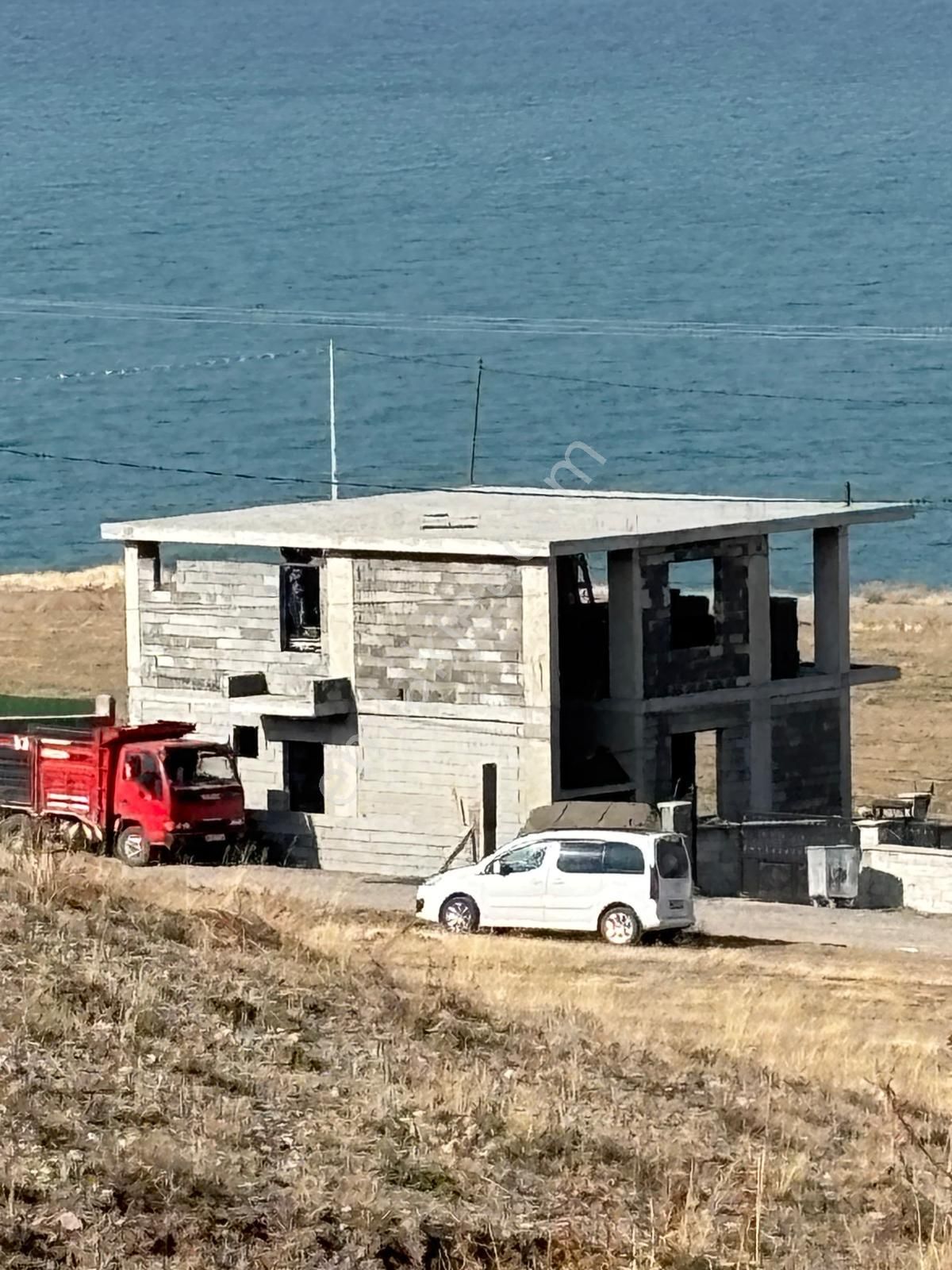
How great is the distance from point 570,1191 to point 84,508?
115989mm

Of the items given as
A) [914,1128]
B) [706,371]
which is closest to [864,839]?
[914,1128]

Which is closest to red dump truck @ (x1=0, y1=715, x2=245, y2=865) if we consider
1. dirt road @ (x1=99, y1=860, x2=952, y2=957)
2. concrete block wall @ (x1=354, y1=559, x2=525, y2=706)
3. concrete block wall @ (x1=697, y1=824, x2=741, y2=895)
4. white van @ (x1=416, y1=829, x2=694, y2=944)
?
dirt road @ (x1=99, y1=860, x2=952, y2=957)

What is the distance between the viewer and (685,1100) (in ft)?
54.7

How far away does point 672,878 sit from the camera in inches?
1287

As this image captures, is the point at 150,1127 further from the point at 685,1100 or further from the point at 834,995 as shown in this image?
the point at 834,995

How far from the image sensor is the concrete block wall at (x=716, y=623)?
40.4 meters

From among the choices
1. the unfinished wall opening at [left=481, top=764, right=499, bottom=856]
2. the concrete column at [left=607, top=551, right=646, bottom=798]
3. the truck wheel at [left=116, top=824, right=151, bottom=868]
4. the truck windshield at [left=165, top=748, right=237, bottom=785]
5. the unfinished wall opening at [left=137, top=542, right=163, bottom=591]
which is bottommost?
the truck wheel at [left=116, top=824, right=151, bottom=868]

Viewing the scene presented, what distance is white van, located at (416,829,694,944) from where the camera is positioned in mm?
32531

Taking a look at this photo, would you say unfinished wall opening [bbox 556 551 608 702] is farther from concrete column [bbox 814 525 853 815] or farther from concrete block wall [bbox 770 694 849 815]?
concrete column [bbox 814 525 853 815]

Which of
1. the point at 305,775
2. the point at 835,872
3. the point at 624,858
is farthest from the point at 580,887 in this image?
the point at 305,775

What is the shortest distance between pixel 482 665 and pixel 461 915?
697 cm

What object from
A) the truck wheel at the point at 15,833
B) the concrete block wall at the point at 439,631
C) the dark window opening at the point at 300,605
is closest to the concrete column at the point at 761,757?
the concrete block wall at the point at 439,631

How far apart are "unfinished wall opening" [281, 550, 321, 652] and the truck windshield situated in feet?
8.91

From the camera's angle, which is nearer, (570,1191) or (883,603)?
(570,1191)
